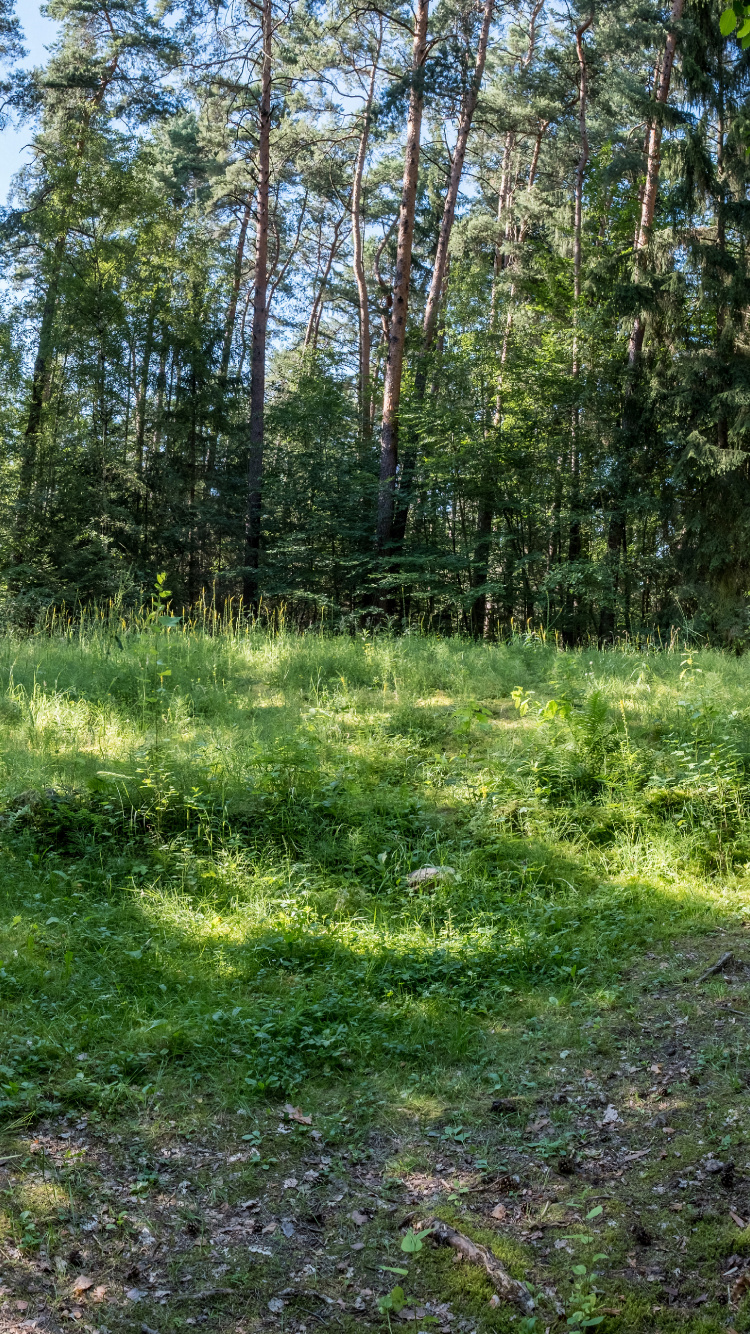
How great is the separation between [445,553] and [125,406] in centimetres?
997

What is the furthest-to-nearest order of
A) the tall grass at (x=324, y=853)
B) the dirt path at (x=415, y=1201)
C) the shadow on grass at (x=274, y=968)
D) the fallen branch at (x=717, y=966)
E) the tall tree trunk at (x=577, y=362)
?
the tall tree trunk at (x=577, y=362)
the fallen branch at (x=717, y=966)
the tall grass at (x=324, y=853)
the shadow on grass at (x=274, y=968)
the dirt path at (x=415, y=1201)

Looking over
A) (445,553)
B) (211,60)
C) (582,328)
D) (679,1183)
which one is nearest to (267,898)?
(679,1183)

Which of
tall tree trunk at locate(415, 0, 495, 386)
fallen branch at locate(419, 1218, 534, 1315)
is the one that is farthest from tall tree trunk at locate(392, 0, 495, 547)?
fallen branch at locate(419, 1218, 534, 1315)

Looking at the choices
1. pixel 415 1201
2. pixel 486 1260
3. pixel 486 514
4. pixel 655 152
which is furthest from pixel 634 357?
pixel 486 1260

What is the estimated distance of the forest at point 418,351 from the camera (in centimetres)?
1502

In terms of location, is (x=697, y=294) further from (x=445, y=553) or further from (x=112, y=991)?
(x=112, y=991)

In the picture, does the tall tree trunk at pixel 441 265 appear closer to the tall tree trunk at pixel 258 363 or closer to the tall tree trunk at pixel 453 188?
the tall tree trunk at pixel 453 188

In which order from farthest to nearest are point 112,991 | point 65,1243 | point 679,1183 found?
point 112,991
point 679,1183
point 65,1243

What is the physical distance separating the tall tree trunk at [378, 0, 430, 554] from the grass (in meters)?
8.28

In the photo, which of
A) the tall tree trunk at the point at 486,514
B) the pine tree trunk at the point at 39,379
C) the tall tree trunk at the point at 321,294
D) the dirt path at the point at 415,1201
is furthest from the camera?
the tall tree trunk at the point at 321,294

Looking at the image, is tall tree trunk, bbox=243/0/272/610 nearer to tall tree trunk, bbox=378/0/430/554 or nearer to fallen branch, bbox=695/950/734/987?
tall tree trunk, bbox=378/0/430/554

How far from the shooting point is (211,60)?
599 inches

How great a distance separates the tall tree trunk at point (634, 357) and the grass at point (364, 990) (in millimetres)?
8985

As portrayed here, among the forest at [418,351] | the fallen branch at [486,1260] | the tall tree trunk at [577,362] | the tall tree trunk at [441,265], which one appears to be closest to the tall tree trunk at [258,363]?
the forest at [418,351]
